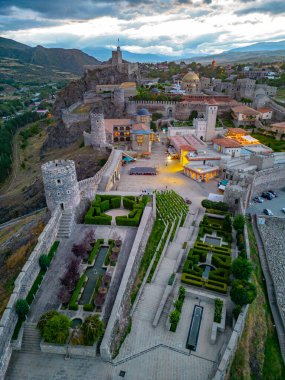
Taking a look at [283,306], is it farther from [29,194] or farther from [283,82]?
[283,82]

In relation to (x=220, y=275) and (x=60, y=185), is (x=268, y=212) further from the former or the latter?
(x=60, y=185)

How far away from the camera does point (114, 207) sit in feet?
102

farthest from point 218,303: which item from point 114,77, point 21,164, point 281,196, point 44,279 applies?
point 114,77

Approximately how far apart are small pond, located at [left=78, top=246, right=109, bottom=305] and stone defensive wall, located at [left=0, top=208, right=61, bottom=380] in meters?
4.03

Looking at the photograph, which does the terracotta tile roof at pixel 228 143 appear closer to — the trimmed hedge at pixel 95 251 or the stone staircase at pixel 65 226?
the trimmed hedge at pixel 95 251

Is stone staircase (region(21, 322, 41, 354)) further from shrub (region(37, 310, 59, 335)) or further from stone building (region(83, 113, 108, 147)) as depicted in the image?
stone building (region(83, 113, 108, 147))

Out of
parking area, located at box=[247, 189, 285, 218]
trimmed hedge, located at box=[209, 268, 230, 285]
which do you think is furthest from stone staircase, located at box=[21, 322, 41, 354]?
parking area, located at box=[247, 189, 285, 218]

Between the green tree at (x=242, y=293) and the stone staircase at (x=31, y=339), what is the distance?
1354 centimetres

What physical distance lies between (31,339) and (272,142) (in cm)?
5065

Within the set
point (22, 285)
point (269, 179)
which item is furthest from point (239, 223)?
point (22, 285)

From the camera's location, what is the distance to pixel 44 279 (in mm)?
21406

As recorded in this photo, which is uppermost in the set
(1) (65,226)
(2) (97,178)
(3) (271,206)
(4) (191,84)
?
(4) (191,84)

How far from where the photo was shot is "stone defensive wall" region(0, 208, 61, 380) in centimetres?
1635

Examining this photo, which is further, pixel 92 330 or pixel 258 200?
pixel 258 200
